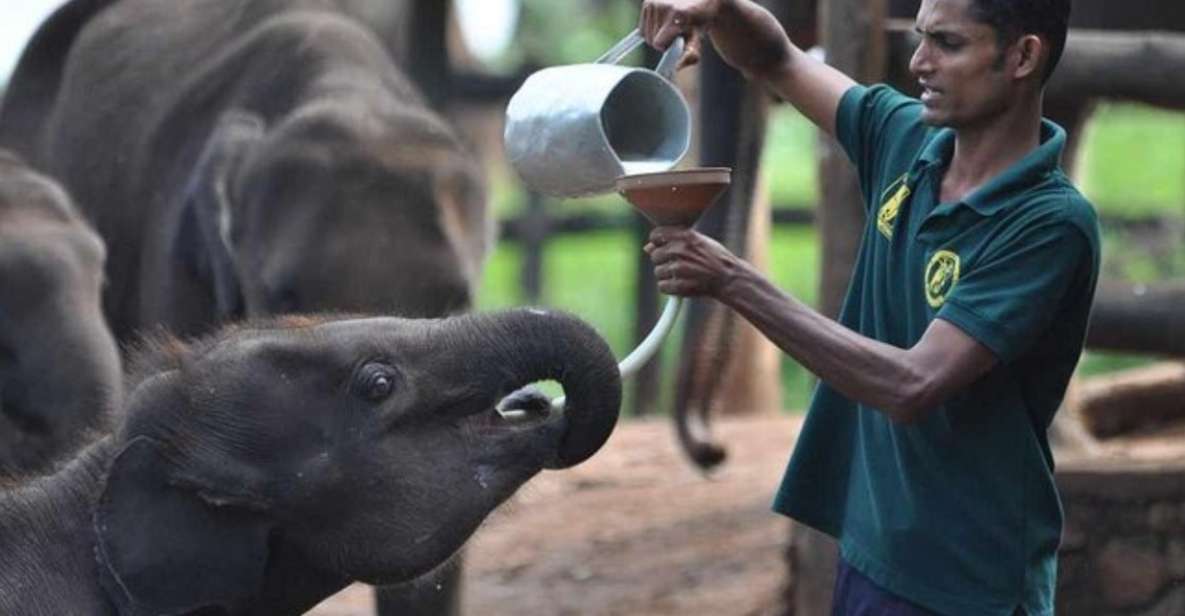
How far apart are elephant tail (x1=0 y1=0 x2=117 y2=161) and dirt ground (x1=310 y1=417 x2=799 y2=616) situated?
2.23m

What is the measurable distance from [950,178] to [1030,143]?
0.48 feet

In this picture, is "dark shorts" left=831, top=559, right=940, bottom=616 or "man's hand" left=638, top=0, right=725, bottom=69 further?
"man's hand" left=638, top=0, right=725, bottom=69

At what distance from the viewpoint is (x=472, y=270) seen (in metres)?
7.38

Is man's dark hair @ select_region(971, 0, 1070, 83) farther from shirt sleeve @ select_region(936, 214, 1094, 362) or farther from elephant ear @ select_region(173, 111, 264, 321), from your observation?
elephant ear @ select_region(173, 111, 264, 321)

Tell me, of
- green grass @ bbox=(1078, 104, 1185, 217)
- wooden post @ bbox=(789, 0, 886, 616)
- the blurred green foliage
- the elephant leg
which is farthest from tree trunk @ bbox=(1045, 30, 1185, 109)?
green grass @ bbox=(1078, 104, 1185, 217)

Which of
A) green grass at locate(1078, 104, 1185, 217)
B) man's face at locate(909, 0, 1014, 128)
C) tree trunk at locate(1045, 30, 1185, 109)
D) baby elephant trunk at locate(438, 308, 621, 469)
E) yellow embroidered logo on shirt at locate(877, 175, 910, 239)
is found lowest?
green grass at locate(1078, 104, 1185, 217)

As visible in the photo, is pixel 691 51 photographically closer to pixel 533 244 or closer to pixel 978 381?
pixel 978 381

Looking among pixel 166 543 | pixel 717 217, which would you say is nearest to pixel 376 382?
pixel 166 543

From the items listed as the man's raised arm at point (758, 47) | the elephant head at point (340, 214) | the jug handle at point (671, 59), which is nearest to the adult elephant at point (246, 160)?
the elephant head at point (340, 214)

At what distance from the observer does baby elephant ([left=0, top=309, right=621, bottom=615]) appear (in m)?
4.56

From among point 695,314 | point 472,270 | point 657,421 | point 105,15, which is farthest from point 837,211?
point 657,421

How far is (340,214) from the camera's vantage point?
7309 mm

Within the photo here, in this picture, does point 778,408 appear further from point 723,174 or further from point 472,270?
point 723,174

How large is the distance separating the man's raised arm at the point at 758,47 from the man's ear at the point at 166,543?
112 centimetres
